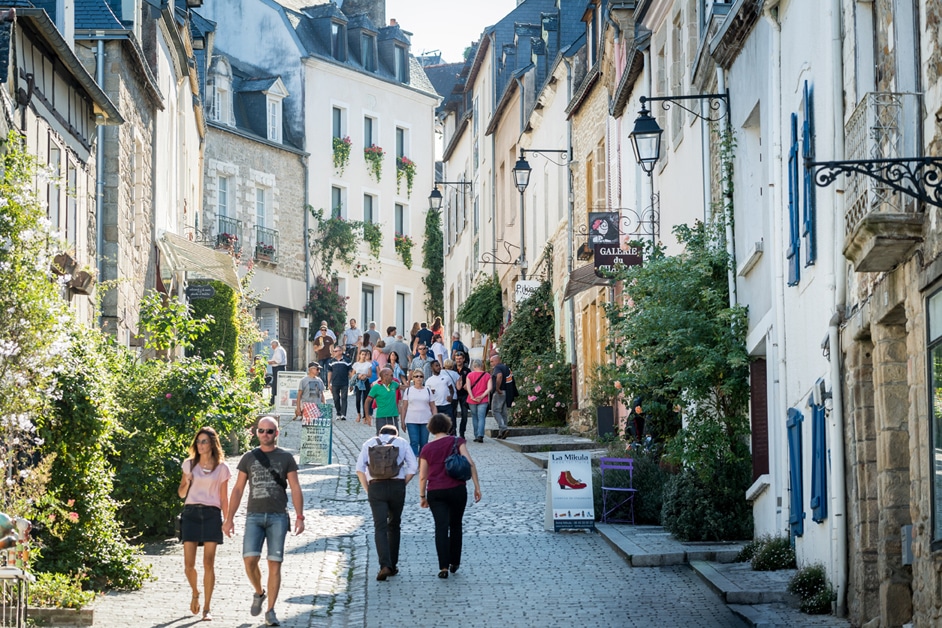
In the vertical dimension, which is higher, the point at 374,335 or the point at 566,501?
the point at 374,335

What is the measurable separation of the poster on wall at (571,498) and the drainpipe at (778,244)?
2.67 meters

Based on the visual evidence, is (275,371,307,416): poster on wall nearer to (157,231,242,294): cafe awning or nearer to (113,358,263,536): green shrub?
(157,231,242,294): cafe awning

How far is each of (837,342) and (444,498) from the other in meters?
3.94

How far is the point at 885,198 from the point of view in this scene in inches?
359

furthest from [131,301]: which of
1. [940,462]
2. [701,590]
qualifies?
[940,462]

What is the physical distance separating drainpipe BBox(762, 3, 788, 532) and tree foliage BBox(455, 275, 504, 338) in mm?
22762


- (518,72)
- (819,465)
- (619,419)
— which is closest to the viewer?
(819,465)

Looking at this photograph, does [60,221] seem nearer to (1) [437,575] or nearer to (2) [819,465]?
(1) [437,575]

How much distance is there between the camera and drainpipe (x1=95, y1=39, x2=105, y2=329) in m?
18.9

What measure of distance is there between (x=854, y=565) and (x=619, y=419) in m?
12.7

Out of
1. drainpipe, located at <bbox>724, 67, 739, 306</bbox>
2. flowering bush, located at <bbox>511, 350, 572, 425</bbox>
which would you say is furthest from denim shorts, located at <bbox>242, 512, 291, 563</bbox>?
flowering bush, located at <bbox>511, 350, 572, 425</bbox>

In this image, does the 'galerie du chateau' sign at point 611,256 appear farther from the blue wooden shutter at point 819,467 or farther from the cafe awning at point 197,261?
the blue wooden shutter at point 819,467

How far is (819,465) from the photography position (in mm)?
→ 11344

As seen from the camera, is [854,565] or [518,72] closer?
[854,565]
